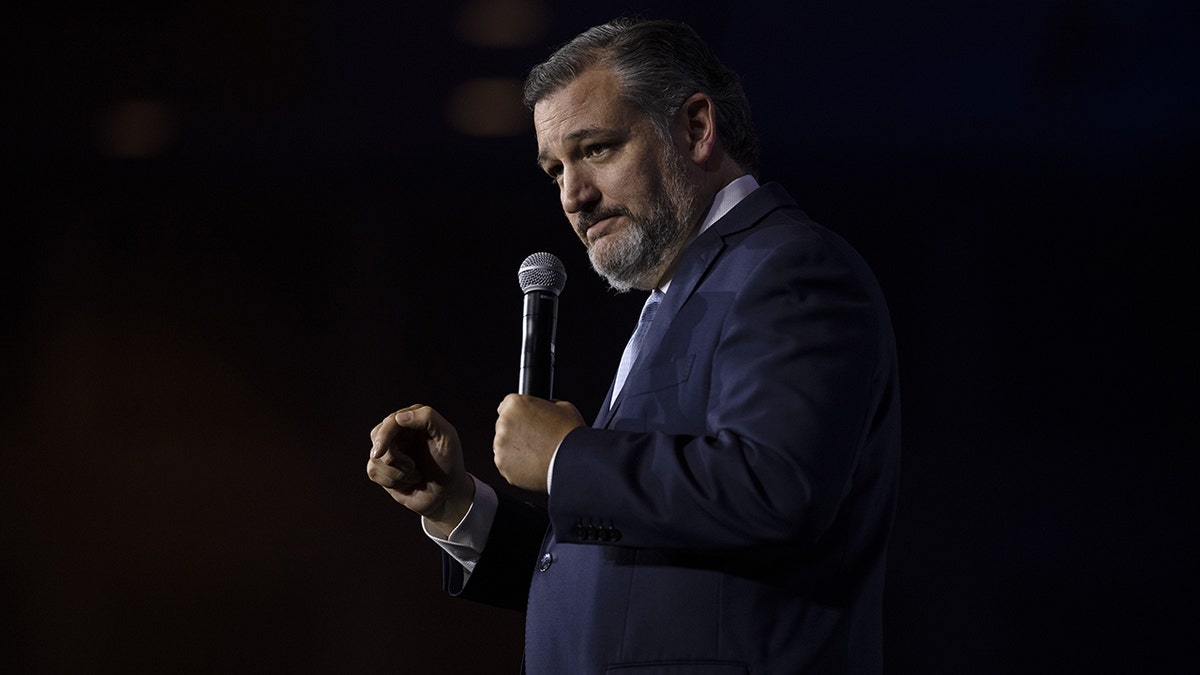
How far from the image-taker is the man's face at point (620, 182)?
4.83 ft

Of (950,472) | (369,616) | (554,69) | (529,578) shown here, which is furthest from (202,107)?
(950,472)

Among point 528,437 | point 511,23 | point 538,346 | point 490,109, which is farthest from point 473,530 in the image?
point 511,23

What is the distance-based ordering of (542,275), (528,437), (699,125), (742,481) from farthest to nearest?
(699,125) < (542,275) < (528,437) < (742,481)

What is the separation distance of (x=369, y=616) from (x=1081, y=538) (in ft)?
5.78

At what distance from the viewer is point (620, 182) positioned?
148cm

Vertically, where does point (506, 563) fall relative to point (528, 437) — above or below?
below

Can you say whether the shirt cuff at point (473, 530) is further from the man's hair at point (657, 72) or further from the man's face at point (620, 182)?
the man's hair at point (657, 72)

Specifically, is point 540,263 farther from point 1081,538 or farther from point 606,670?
point 1081,538

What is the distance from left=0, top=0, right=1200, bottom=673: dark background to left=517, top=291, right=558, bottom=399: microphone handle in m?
1.31

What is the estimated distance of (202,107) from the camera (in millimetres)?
2904

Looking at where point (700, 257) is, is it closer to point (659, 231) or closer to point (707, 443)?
point (659, 231)

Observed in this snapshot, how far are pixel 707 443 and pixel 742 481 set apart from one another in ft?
0.19

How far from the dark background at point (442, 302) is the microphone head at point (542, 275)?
1275mm

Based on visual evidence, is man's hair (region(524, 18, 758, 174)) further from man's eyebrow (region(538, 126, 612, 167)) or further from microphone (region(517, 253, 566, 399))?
microphone (region(517, 253, 566, 399))
